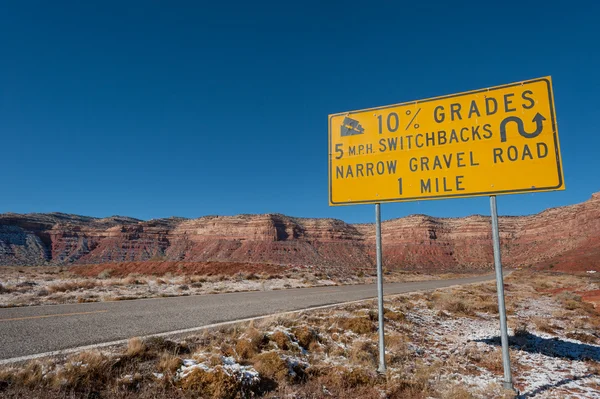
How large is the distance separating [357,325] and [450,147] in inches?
168

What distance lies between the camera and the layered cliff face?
89.6 meters

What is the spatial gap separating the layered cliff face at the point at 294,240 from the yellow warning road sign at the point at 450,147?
7887cm

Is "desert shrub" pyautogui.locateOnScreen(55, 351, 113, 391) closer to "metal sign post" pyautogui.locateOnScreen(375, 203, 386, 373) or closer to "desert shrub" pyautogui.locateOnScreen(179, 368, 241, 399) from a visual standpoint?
"desert shrub" pyautogui.locateOnScreen(179, 368, 241, 399)

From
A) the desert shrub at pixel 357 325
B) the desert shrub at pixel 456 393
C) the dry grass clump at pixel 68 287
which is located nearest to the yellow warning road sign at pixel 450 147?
the desert shrub at pixel 456 393

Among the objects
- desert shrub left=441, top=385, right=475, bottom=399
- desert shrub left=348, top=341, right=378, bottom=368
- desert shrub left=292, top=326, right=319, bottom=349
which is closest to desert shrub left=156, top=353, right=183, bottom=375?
desert shrub left=292, top=326, right=319, bottom=349

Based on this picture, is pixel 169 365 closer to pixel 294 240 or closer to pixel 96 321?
pixel 96 321

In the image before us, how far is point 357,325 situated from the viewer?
733 centimetres

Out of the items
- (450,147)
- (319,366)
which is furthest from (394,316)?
(450,147)

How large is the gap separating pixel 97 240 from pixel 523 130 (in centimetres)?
11563

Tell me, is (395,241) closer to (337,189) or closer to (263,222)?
(263,222)

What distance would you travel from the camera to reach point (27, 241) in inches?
3664

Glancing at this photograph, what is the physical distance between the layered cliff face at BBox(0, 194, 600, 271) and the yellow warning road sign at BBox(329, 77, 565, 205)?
259ft

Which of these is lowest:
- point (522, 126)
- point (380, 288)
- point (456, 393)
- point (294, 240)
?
point (456, 393)

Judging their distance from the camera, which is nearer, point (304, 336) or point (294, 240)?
point (304, 336)
